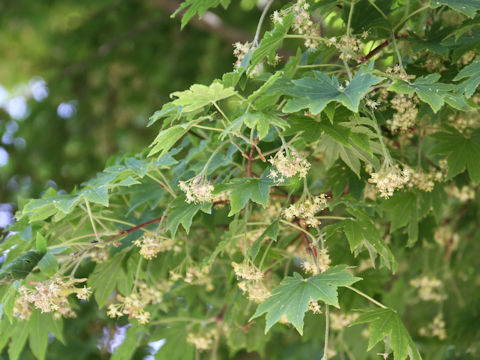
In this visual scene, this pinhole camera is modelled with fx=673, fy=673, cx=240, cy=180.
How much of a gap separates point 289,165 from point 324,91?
0.82 ft

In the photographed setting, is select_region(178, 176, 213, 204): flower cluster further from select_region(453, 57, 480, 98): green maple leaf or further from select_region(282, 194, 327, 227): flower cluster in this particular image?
select_region(453, 57, 480, 98): green maple leaf

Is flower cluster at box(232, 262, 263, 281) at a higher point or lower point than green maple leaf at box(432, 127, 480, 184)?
higher

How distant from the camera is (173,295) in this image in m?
3.13

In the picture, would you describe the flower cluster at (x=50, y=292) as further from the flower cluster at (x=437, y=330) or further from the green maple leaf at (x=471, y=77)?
the flower cluster at (x=437, y=330)

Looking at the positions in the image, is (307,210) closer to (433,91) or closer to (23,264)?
(433,91)

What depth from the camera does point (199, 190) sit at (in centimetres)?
212

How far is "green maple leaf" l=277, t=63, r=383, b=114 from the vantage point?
73.1 inches

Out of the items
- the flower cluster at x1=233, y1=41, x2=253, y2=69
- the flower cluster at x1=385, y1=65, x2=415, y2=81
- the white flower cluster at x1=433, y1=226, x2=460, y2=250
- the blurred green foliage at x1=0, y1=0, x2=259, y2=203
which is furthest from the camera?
the blurred green foliage at x1=0, y1=0, x2=259, y2=203

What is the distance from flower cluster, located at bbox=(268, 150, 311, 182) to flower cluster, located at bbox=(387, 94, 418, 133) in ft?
1.53

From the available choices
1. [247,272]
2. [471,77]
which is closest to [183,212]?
A: [247,272]

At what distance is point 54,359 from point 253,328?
197 centimetres

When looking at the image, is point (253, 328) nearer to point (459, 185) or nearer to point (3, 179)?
point (459, 185)

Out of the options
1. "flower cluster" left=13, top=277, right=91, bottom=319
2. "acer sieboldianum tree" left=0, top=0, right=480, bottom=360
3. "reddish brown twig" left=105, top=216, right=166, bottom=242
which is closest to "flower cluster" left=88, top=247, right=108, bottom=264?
"acer sieboldianum tree" left=0, top=0, right=480, bottom=360

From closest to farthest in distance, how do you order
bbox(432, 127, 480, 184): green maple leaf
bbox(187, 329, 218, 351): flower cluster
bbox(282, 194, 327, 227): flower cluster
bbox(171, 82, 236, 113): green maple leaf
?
1. bbox(171, 82, 236, 113): green maple leaf
2. bbox(282, 194, 327, 227): flower cluster
3. bbox(432, 127, 480, 184): green maple leaf
4. bbox(187, 329, 218, 351): flower cluster
